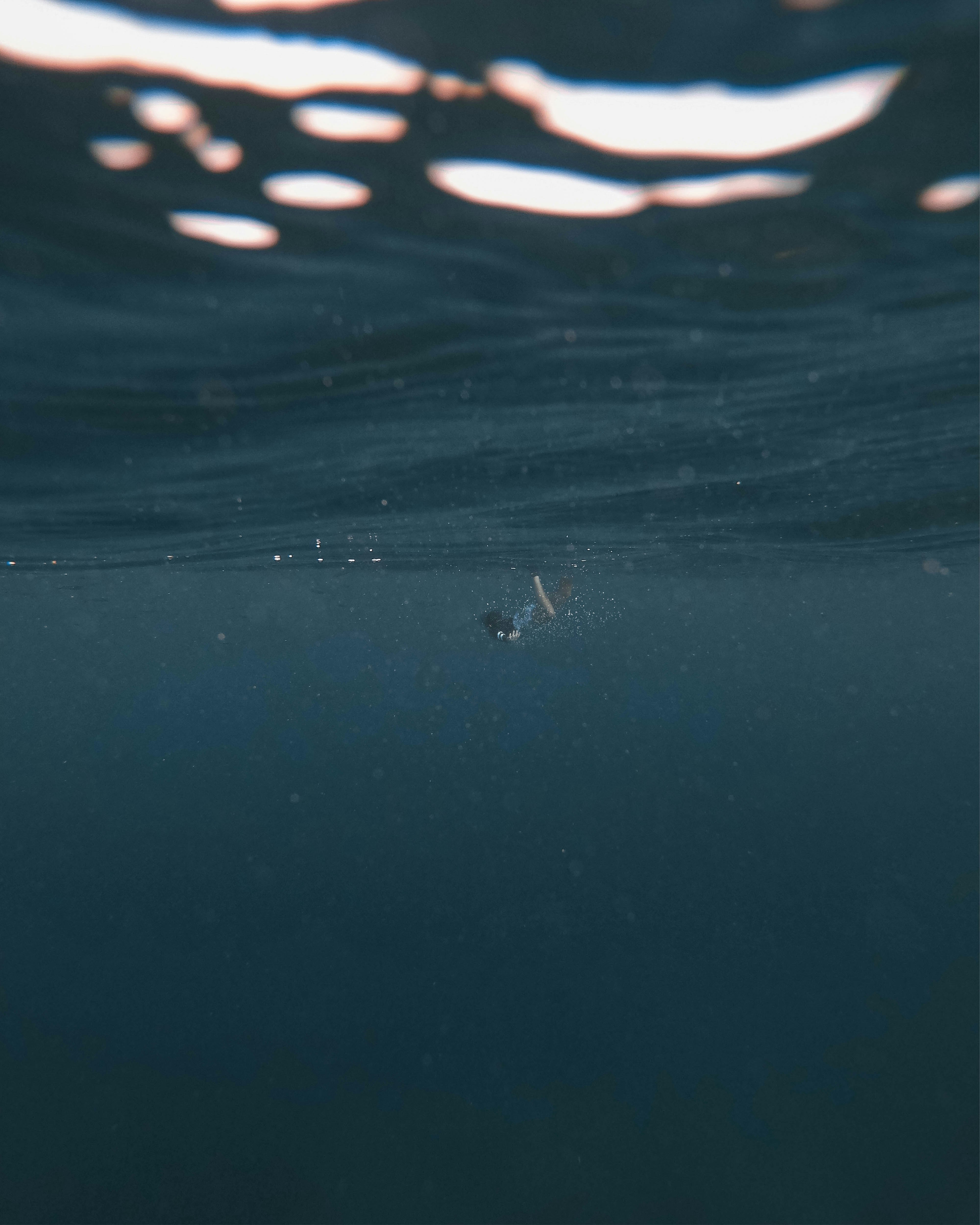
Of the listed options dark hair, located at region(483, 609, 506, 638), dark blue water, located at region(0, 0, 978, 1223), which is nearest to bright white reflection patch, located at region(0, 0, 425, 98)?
dark blue water, located at region(0, 0, 978, 1223)

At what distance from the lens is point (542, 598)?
1578 inches

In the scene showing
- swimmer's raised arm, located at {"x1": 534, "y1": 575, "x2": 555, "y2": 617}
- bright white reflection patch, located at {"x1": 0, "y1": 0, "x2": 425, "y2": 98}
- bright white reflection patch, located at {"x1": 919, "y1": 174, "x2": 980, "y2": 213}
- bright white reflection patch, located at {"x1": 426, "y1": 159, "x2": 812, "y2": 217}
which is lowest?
swimmer's raised arm, located at {"x1": 534, "y1": 575, "x2": 555, "y2": 617}

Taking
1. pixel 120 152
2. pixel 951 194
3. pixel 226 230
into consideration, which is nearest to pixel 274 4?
pixel 120 152

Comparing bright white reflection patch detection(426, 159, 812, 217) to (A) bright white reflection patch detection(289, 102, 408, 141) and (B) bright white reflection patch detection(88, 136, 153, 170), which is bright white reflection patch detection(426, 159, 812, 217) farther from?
(B) bright white reflection patch detection(88, 136, 153, 170)

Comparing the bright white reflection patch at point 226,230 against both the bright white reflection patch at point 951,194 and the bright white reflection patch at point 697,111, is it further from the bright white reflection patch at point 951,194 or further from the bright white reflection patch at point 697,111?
the bright white reflection patch at point 951,194

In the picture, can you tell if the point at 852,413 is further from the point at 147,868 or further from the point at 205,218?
the point at 147,868

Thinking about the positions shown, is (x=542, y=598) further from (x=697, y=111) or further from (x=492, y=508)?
(x=697, y=111)

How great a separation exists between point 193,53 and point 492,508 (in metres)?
14.0

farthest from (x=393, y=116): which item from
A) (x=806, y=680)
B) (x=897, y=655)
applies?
(x=806, y=680)

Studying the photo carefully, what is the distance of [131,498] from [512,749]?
13769cm

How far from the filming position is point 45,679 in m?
122

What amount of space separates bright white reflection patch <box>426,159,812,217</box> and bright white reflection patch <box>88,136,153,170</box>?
2266mm

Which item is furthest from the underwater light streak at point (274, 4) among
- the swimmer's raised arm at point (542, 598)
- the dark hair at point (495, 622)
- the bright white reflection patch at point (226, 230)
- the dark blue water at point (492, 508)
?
the swimmer's raised arm at point (542, 598)

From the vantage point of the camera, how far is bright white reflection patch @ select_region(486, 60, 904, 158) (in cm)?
539
